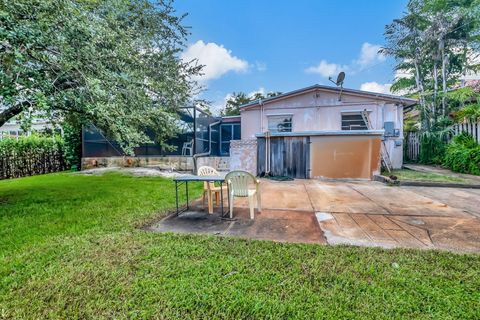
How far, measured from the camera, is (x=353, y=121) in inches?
428

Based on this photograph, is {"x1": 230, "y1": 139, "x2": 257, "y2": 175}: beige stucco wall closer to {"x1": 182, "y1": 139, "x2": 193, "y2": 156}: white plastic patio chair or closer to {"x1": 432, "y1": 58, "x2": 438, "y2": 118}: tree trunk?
{"x1": 182, "y1": 139, "x2": 193, "y2": 156}: white plastic patio chair

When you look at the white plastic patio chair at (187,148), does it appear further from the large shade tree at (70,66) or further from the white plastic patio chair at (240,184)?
the white plastic patio chair at (240,184)

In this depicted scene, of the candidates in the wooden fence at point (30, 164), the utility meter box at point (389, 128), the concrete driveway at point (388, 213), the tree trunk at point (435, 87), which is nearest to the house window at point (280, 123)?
the utility meter box at point (389, 128)

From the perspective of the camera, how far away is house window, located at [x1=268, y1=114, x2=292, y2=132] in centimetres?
1163

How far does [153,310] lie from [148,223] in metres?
2.13

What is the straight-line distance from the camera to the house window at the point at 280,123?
1163 centimetres

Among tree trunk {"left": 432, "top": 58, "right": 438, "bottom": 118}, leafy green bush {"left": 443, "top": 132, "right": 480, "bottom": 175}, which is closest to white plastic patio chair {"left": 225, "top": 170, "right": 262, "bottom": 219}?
leafy green bush {"left": 443, "top": 132, "right": 480, "bottom": 175}

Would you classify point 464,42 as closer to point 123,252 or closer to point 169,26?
point 169,26

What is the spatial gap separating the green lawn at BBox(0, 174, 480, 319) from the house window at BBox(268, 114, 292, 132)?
9.45 meters

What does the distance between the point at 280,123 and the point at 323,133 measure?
3.81 m

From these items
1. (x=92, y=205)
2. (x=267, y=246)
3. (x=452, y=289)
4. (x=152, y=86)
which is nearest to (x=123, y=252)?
(x=267, y=246)

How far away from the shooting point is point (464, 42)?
38.8ft

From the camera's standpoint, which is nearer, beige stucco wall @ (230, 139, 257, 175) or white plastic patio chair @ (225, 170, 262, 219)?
white plastic patio chair @ (225, 170, 262, 219)

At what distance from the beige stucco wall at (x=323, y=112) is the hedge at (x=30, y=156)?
1018cm
